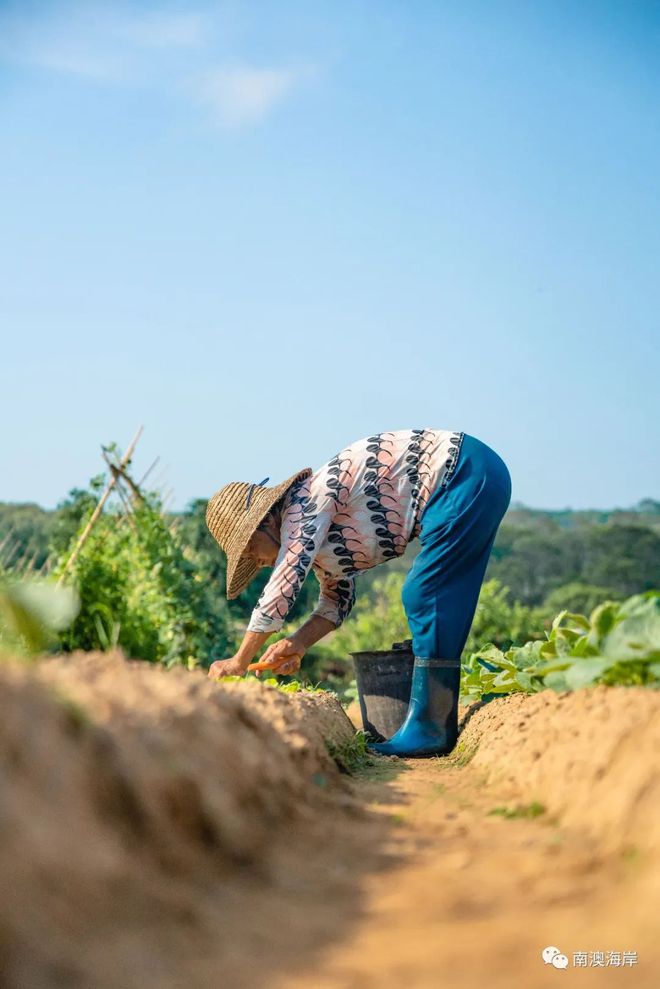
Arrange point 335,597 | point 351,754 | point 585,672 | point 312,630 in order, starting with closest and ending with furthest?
1. point 585,672
2. point 351,754
3. point 312,630
4. point 335,597

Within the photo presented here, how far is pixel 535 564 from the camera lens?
38.5 metres

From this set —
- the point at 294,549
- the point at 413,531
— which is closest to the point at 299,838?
the point at 294,549

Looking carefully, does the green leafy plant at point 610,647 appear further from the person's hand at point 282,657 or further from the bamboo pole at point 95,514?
the bamboo pole at point 95,514

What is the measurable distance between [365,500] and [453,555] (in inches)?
17.1

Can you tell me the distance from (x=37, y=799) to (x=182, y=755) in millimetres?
449

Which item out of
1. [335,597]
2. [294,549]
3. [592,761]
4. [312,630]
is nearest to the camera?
[592,761]

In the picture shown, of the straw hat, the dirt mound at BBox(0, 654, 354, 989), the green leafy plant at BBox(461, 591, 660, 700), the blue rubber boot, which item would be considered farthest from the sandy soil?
the straw hat

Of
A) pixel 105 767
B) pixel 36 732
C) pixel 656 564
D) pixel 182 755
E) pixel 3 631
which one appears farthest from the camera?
pixel 656 564

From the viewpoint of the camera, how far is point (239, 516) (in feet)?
14.3

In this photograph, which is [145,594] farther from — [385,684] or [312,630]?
[312,630]

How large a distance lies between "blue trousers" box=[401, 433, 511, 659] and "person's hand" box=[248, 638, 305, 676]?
0.52 meters

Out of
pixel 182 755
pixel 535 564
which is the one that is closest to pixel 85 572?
pixel 182 755

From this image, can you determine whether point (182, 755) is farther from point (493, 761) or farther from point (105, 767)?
point (493, 761)

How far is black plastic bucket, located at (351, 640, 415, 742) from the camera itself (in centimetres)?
490
